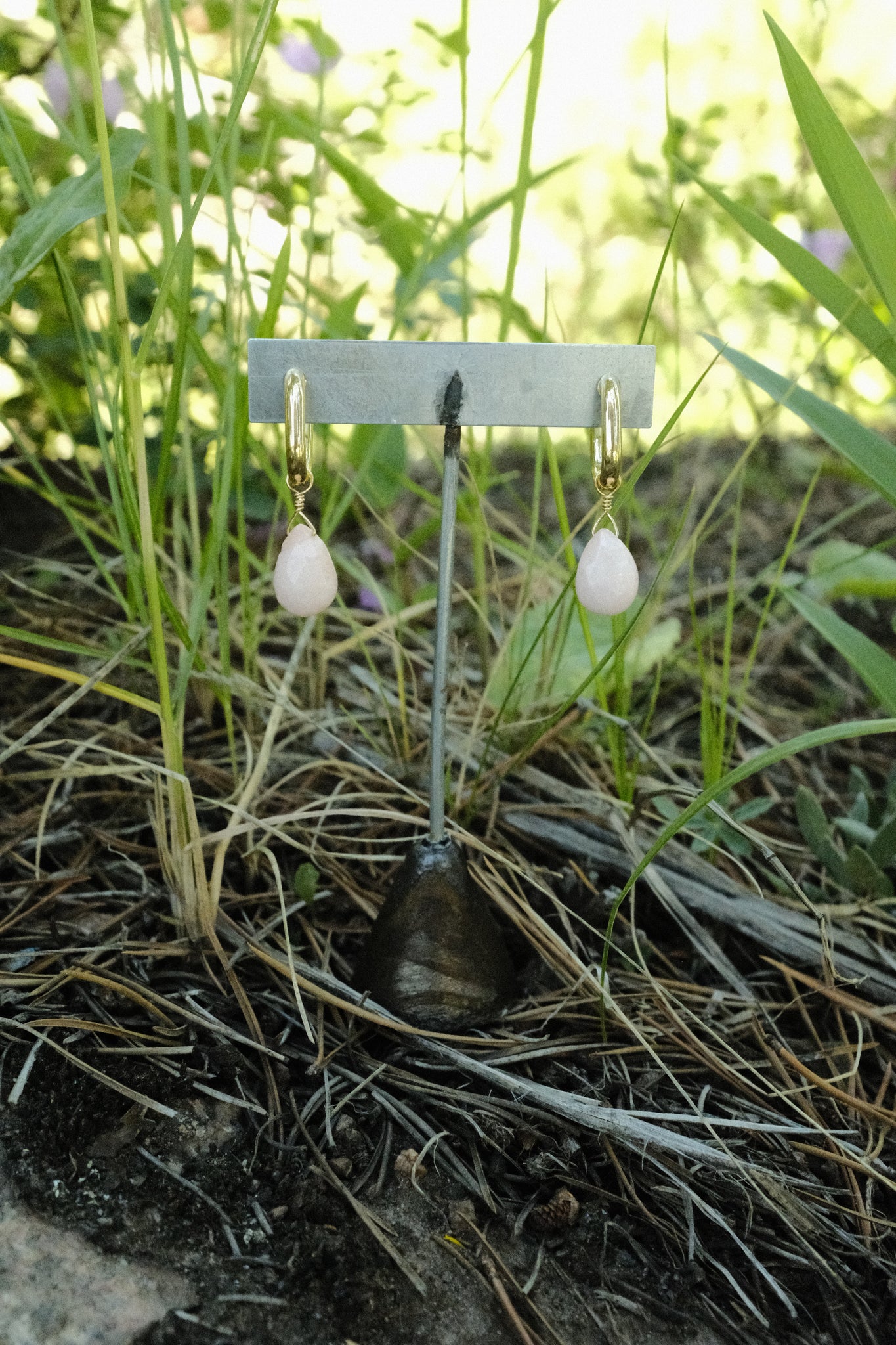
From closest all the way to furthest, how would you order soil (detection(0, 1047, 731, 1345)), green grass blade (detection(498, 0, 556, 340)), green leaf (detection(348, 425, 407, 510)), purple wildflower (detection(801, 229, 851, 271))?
soil (detection(0, 1047, 731, 1345)), green grass blade (detection(498, 0, 556, 340)), green leaf (detection(348, 425, 407, 510)), purple wildflower (detection(801, 229, 851, 271))

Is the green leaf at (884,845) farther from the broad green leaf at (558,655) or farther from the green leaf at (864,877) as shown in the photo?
the broad green leaf at (558,655)

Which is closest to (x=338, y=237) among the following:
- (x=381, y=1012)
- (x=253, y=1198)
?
(x=381, y=1012)

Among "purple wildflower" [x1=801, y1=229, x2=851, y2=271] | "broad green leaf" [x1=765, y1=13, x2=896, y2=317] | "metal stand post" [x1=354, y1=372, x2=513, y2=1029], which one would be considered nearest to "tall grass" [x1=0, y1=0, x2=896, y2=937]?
"broad green leaf" [x1=765, y1=13, x2=896, y2=317]

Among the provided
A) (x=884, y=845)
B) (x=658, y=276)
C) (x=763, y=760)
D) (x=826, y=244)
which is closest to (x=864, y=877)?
(x=884, y=845)

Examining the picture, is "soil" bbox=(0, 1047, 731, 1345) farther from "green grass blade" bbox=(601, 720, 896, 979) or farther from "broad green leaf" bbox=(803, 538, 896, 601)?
"broad green leaf" bbox=(803, 538, 896, 601)

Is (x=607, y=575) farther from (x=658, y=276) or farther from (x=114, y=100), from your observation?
(x=114, y=100)

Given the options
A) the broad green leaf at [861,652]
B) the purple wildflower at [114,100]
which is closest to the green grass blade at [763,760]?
the broad green leaf at [861,652]
